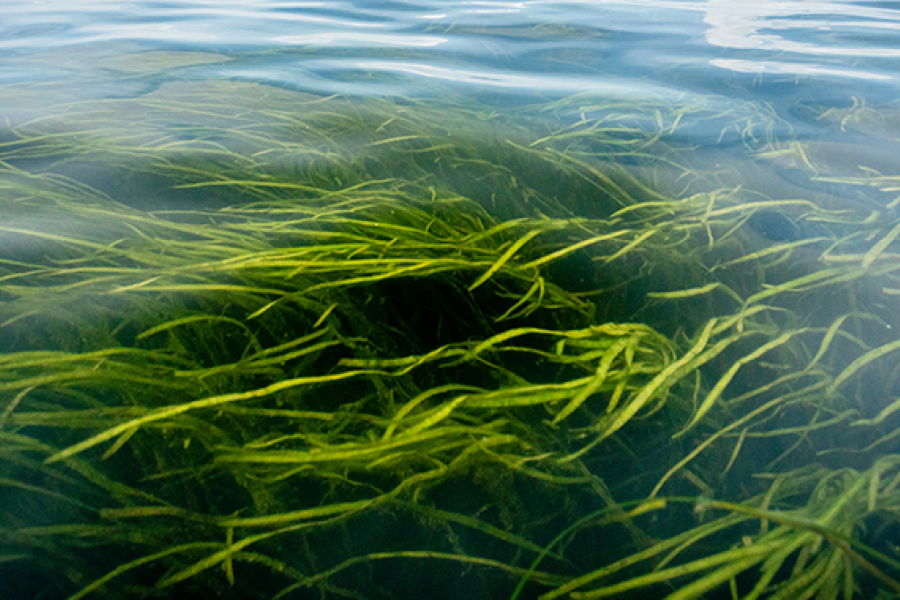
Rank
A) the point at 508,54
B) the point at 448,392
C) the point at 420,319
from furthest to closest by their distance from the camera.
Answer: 1. the point at 508,54
2. the point at 420,319
3. the point at 448,392

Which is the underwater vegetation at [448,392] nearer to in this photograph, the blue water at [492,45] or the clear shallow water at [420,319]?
the clear shallow water at [420,319]

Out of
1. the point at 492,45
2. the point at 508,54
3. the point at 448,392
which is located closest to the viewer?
the point at 448,392

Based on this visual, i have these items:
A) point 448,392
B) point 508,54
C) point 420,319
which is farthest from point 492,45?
point 448,392

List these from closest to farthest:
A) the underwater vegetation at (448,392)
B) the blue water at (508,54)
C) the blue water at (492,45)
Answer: the underwater vegetation at (448,392)
the blue water at (508,54)
the blue water at (492,45)

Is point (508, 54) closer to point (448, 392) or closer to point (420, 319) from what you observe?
point (420, 319)

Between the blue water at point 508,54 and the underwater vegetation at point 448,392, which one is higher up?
the blue water at point 508,54

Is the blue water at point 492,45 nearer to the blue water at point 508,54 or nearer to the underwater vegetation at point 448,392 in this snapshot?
the blue water at point 508,54

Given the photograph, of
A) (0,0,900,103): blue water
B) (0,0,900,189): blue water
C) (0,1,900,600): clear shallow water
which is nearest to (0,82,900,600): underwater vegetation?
(0,1,900,600): clear shallow water

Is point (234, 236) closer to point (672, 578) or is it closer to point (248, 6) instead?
point (672, 578)

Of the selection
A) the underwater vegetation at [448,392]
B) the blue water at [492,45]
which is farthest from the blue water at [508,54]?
the underwater vegetation at [448,392]

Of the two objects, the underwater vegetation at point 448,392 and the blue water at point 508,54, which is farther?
the blue water at point 508,54

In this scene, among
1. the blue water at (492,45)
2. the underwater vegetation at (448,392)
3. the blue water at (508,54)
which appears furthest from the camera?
the blue water at (492,45)
